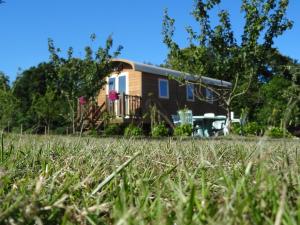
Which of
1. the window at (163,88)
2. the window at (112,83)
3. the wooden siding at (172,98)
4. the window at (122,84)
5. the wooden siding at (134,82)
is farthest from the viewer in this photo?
the window at (112,83)

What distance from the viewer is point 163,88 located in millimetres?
28422

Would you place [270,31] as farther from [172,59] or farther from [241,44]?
[172,59]

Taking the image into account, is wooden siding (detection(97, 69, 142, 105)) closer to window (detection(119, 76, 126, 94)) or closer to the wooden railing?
window (detection(119, 76, 126, 94))

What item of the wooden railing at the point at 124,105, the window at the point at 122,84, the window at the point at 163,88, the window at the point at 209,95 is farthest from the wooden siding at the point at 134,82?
the window at the point at 209,95

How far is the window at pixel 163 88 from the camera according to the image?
2811 cm

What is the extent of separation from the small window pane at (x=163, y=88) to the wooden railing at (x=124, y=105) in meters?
2.33

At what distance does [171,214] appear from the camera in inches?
39.4

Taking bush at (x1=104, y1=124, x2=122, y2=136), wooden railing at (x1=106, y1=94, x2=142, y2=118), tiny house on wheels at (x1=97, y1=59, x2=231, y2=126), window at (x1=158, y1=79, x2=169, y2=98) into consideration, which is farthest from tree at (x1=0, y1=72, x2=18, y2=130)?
window at (x1=158, y1=79, x2=169, y2=98)

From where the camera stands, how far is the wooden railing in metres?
24.6

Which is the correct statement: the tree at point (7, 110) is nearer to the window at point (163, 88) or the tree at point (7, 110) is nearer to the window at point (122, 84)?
the window at point (122, 84)

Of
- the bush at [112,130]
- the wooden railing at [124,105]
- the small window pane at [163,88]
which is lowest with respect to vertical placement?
the bush at [112,130]

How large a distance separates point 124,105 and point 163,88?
445 centimetres

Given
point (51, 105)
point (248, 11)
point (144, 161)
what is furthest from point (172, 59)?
point (144, 161)

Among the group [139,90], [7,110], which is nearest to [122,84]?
[139,90]
